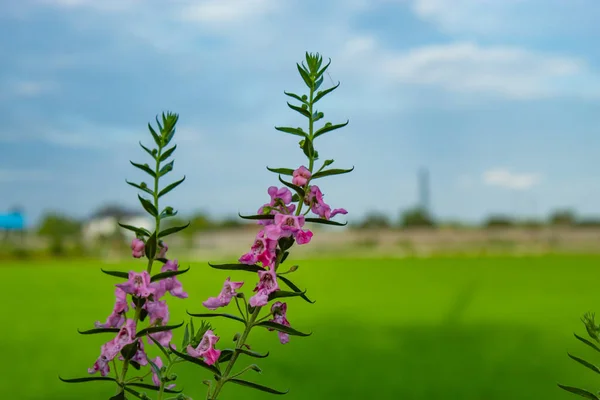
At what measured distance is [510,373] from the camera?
7188 millimetres

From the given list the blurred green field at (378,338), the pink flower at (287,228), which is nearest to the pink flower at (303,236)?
the pink flower at (287,228)

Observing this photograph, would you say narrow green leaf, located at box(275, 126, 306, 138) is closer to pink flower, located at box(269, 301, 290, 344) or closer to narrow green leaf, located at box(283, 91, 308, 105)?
narrow green leaf, located at box(283, 91, 308, 105)

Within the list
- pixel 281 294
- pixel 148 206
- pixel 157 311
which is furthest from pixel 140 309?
pixel 281 294

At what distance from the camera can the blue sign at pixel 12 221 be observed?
29.6 meters

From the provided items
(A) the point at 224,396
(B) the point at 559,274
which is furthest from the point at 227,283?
(B) the point at 559,274

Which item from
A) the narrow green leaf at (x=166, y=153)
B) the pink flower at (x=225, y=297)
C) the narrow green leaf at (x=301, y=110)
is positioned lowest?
the pink flower at (x=225, y=297)

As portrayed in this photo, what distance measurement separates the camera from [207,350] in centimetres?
142

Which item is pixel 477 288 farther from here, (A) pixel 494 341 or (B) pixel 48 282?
(B) pixel 48 282

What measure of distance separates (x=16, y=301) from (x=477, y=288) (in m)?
10.2

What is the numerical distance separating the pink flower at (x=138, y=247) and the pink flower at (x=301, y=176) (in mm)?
384

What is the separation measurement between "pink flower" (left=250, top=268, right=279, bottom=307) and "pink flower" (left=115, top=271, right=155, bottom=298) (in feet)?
0.80

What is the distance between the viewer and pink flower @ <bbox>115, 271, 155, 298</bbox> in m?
1.43

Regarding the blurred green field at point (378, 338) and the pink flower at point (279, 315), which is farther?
the blurred green field at point (378, 338)

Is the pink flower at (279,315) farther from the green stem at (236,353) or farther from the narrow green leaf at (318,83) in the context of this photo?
the narrow green leaf at (318,83)
